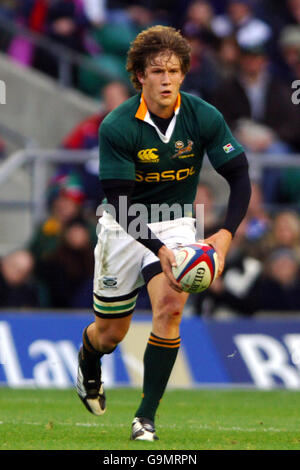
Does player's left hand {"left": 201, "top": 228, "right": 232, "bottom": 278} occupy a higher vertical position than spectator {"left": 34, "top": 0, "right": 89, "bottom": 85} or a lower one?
lower

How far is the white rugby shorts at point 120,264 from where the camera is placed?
25.6 feet

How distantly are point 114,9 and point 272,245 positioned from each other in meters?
6.04

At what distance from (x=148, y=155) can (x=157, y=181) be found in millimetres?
218

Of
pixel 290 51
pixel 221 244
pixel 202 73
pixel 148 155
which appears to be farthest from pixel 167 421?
pixel 290 51

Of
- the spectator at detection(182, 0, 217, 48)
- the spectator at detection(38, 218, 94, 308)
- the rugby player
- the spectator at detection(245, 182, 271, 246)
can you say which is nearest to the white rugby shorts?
the rugby player

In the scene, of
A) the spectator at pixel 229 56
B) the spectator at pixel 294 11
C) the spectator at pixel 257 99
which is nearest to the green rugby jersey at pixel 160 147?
the spectator at pixel 257 99

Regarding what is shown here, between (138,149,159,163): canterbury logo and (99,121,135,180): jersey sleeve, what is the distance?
7 centimetres

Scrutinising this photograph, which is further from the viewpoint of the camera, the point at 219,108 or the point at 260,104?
the point at 260,104

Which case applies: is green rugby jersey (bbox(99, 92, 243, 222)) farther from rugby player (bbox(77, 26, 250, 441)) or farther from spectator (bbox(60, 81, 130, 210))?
spectator (bbox(60, 81, 130, 210))

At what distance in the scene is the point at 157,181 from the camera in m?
7.66

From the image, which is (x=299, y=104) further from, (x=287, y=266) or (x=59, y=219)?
(x=59, y=219)

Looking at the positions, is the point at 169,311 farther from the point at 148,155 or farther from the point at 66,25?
the point at 66,25

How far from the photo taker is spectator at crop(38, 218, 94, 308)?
12922 mm

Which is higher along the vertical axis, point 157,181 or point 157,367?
point 157,181
